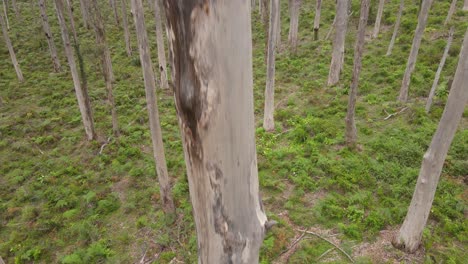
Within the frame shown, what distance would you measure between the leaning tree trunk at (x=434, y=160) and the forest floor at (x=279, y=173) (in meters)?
0.44

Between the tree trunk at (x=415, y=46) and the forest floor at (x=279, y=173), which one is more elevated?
the tree trunk at (x=415, y=46)

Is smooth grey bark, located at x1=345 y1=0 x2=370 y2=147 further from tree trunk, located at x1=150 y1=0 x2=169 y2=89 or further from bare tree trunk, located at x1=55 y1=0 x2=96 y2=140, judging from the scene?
bare tree trunk, located at x1=55 y1=0 x2=96 y2=140

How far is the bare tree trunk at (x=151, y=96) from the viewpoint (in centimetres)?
645

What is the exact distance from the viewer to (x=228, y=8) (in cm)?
123

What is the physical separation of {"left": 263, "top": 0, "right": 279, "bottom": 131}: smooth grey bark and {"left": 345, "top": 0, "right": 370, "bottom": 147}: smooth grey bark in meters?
2.60

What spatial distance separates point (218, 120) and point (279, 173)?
7.90 metres

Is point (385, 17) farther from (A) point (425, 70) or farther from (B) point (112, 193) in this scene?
(B) point (112, 193)

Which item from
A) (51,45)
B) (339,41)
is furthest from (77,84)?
(339,41)

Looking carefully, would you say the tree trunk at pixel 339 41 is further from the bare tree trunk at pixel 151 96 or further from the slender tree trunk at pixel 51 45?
the slender tree trunk at pixel 51 45

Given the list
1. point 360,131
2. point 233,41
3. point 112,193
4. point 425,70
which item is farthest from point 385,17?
point 233,41

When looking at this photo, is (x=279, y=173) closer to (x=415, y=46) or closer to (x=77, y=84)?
(x=415, y=46)

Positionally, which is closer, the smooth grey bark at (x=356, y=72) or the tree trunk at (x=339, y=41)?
the smooth grey bark at (x=356, y=72)

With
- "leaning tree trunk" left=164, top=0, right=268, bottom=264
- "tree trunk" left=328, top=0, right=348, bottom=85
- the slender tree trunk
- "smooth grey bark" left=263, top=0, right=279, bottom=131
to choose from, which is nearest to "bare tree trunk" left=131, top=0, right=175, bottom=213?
"smooth grey bark" left=263, top=0, right=279, bottom=131

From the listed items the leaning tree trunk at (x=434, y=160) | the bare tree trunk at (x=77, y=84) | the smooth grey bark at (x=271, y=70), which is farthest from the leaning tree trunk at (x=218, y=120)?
the bare tree trunk at (x=77, y=84)
